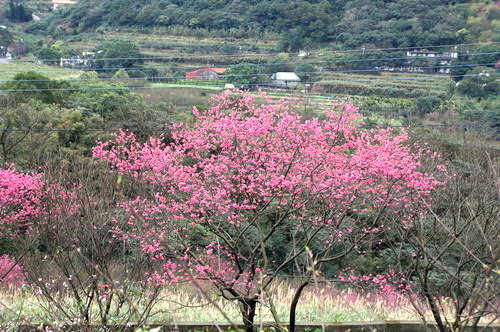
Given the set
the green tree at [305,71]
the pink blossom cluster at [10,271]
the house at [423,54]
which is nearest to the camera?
the pink blossom cluster at [10,271]

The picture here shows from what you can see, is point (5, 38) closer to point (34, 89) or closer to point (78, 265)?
point (34, 89)

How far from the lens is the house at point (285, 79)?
78.2 feet

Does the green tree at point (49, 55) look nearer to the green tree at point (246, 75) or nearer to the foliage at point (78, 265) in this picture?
the green tree at point (246, 75)

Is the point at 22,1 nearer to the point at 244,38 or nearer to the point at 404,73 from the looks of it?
the point at 244,38

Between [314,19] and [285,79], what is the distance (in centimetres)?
1025

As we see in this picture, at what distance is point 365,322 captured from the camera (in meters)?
7.32

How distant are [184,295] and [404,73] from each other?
22.2m

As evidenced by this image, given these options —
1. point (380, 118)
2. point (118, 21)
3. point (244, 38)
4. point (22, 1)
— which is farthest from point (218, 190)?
point (22, 1)

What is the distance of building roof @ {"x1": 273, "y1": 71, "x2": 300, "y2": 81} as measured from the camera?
24.6 meters

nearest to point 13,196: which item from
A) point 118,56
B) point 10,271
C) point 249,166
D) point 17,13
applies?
point 10,271

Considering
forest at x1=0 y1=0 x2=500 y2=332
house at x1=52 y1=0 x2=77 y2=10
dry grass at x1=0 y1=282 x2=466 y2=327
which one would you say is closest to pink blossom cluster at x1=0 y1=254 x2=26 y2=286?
forest at x1=0 y1=0 x2=500 y2=332

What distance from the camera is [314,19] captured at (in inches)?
1307

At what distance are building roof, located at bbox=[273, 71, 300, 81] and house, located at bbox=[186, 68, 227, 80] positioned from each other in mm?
2908

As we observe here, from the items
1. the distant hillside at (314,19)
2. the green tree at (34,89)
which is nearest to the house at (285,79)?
→ the distant hillside at (314,19)
